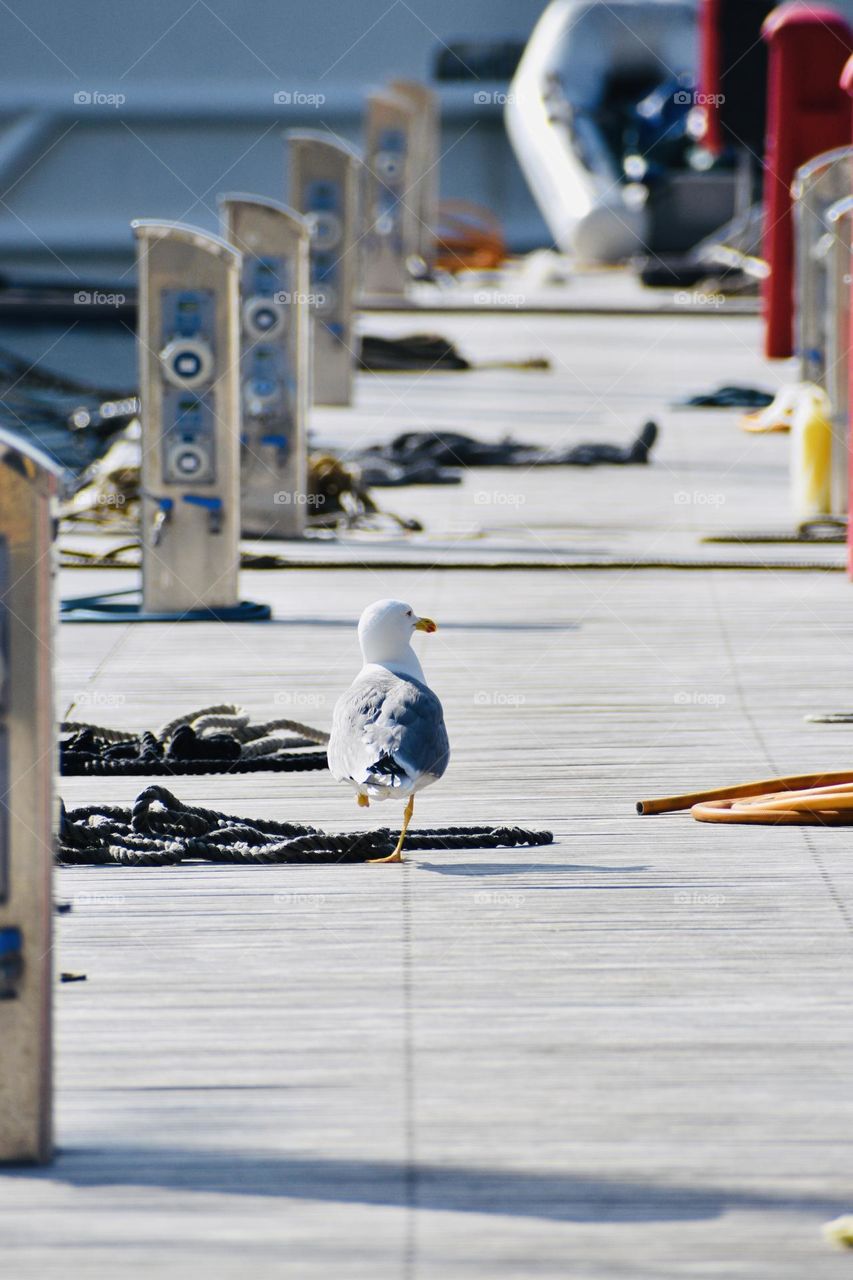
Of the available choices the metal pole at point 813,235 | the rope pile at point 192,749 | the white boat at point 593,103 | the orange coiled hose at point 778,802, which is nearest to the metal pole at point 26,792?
the orange coiled hose at point 778,802

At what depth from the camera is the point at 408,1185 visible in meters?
3.51

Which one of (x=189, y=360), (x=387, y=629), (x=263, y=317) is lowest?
(x=387, y=629)

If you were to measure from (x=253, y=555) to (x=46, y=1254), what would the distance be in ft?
23.8

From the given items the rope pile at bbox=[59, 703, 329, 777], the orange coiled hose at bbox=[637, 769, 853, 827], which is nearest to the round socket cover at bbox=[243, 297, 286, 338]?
the rope pile at bbox=[59, 703, 329, 777]

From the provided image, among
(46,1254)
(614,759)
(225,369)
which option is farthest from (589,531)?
(46,1254)

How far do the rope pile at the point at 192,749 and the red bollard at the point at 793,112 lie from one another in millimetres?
12270

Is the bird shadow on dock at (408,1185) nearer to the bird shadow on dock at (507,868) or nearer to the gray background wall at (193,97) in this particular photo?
the bird shadow on dock at (507,868)

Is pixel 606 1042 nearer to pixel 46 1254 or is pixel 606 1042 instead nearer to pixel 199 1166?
A: pixel 199 1166

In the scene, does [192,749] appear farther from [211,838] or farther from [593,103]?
[593,103]

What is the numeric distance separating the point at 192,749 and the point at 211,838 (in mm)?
978

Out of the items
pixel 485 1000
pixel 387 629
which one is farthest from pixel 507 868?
pixel 485 1000

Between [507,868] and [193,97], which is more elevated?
[193,97]

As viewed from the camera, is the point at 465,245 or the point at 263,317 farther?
the point at 465,245

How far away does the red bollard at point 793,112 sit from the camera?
1827 cm
